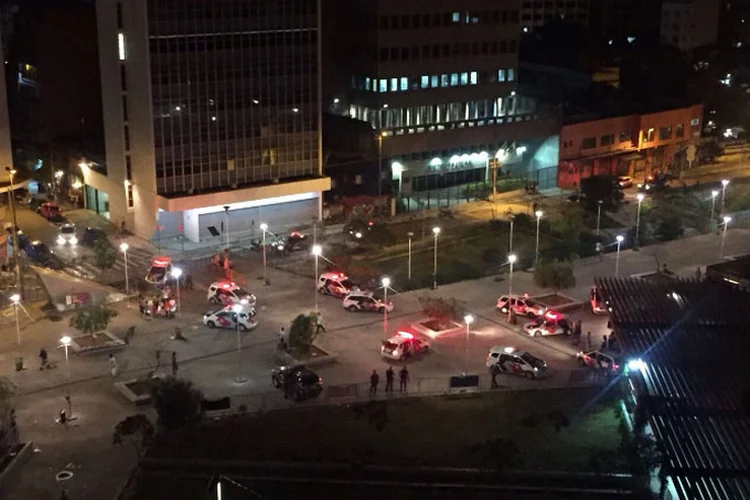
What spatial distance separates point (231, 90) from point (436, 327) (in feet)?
73.2

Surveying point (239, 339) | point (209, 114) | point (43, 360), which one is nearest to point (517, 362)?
point (239, 339)

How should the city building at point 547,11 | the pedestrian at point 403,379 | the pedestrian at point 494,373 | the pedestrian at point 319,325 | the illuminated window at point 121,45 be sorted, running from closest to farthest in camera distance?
the pedestrian at point 403,379 → the pedestrian at point 494,373 → the pedestrian at point 319,325 → the illuminated window at point 121,45 → the city building at point 547,11

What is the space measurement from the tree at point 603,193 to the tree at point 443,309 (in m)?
22.2

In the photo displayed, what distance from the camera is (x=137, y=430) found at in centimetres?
3331

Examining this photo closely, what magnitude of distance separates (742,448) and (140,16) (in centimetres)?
3939

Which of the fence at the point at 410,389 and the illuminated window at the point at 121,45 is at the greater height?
the illuminated window at the point at 121,45

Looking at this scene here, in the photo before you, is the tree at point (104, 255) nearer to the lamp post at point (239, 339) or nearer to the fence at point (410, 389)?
the lamp post at point (239, 339)

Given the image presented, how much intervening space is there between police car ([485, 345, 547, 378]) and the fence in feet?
0.80

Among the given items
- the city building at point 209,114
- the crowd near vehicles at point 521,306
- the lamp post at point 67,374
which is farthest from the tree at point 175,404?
the city building at point 209,114

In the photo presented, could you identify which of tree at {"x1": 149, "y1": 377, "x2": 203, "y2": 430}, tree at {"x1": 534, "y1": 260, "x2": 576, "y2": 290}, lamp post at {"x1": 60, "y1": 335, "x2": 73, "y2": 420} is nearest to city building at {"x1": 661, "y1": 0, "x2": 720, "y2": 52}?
tree at {"x1": 534, "y1": 260, "x2": 576, "y2": 290}

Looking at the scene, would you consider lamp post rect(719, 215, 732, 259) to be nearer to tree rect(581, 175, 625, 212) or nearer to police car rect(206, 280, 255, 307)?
tree rect(581, 175, 625, 212)

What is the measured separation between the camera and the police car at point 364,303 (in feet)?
154

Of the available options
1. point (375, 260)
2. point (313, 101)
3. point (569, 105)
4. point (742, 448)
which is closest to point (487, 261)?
point (375, 260)

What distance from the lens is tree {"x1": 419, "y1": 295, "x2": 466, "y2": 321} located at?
44.7 meters
